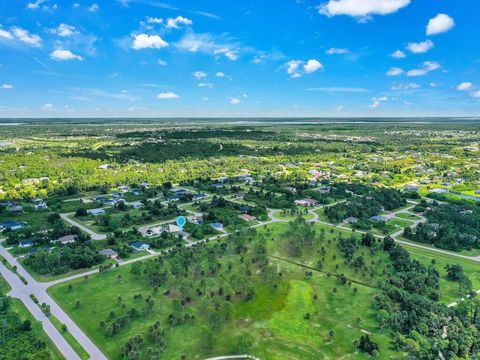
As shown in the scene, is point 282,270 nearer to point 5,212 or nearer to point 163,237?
point 163,237

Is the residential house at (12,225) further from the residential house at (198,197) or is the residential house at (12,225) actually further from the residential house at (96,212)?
the residential house at (198,197)

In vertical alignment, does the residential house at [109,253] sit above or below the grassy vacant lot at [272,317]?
above

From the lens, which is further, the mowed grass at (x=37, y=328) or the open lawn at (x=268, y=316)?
the open lawn at (x=268, y=316)

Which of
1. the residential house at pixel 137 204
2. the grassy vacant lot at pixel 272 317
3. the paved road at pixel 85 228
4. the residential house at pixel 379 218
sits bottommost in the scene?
the grassy vacant lot at pixel 272 317

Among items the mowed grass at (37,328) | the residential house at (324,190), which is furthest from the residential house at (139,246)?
the residential house at (324,190)

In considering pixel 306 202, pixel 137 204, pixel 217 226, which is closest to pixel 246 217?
pixel 217 226

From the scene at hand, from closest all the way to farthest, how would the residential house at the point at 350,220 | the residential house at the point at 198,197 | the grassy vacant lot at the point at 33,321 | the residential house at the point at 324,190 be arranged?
1. the grassy vacant lot at the point at 33,321
2. the residential house at the point at 350,220
3. the residential house at the point at 198,197
4. the residential house at the point at 324,190
